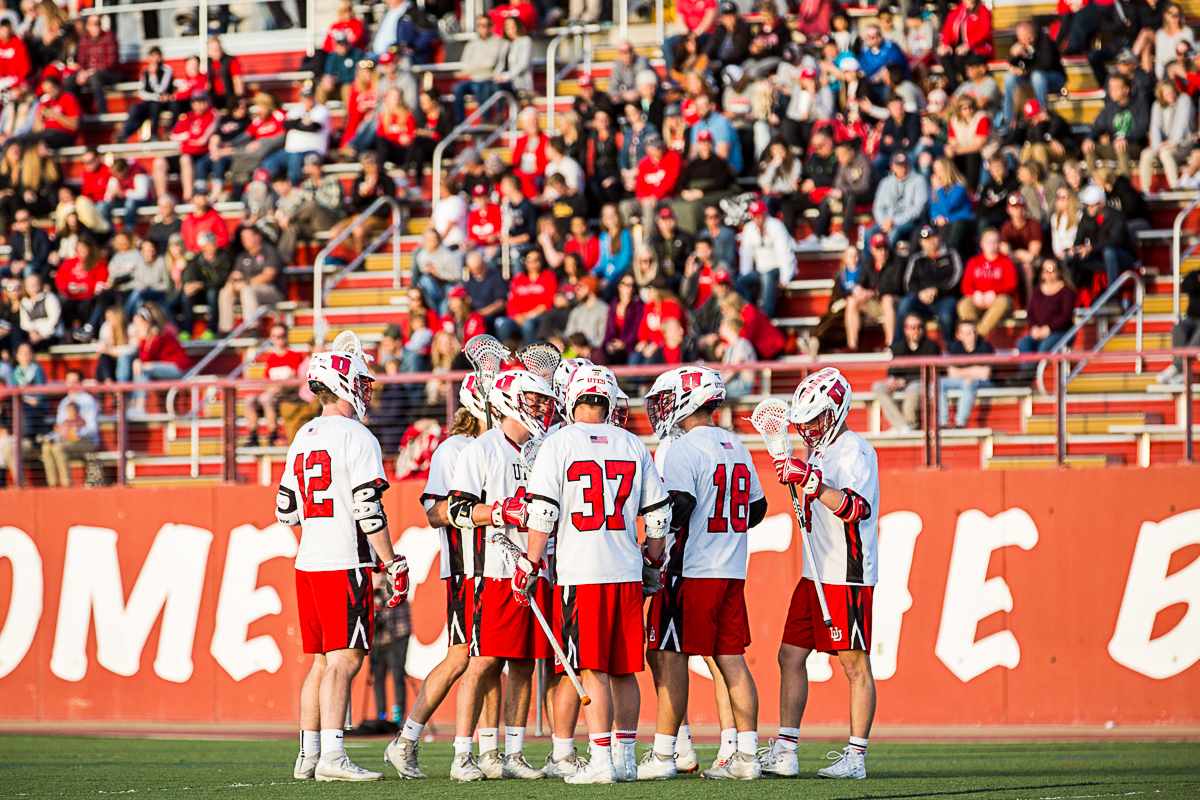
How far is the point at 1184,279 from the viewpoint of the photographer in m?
15.5

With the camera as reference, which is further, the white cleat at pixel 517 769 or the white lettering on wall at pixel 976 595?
the white lettering on wall at pixel 976 595

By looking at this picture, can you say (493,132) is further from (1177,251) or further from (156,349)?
(1177,251)

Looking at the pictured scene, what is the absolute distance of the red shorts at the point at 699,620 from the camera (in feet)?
31.2

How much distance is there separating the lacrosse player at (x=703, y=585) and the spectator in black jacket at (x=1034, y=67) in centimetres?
948

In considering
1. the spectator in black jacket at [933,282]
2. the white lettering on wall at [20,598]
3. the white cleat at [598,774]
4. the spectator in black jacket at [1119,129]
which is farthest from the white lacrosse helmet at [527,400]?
the spectator in black jacket at [1119,129]

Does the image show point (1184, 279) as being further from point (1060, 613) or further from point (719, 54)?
point (719, 54)

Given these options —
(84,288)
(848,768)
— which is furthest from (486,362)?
(84,288)

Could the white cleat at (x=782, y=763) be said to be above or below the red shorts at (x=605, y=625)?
below

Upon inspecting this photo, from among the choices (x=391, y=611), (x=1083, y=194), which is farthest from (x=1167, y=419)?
(x=391, y=611)

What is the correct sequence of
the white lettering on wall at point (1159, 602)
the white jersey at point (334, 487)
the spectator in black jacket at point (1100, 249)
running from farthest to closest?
the spectator in black jacket at point (1100, 249) → the white lettering on wall at point (1159, 602) → the white jersey at point (334, 487)

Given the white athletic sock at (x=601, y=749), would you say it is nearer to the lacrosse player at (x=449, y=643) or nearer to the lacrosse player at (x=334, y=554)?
A: the lacrosse player at (x=449, y=643)

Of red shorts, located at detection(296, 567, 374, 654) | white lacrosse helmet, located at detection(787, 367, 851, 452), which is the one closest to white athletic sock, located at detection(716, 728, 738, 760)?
white lacrosse helmet, located at detection(787, 367, 851, 452)

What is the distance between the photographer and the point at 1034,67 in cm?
1833

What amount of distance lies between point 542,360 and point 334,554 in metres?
1.70
